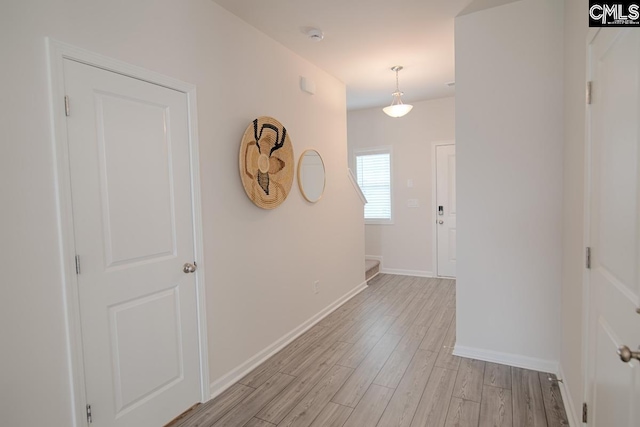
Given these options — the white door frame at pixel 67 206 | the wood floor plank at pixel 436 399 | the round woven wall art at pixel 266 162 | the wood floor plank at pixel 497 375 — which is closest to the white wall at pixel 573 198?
the wood floor plank at pixel 497 375

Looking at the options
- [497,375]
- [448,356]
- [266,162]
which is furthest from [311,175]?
[497,375]

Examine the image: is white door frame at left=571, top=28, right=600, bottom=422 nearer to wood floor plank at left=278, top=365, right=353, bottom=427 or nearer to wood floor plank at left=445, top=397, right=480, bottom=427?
wood floor plank at left=445, top=397, right=480, bottom=427

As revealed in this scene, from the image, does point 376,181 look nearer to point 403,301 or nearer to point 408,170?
point 408,170

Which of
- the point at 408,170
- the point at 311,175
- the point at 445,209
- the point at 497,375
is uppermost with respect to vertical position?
the point at 408,170

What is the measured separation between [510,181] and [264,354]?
2.45m

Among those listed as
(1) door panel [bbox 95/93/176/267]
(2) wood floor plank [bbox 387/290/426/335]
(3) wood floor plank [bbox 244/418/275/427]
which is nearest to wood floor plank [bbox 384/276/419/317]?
(2) wood floor plank [bbox 387/290/426/335]

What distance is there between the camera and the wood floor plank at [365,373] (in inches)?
90.9

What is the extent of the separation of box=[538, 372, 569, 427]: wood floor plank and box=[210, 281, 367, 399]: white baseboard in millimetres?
2025

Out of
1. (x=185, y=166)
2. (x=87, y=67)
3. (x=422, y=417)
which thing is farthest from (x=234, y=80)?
(x=422, y=417)

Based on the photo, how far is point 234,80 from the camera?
2.57m

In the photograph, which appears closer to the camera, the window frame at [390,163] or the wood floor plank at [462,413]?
the wood floor plank at [462,413]

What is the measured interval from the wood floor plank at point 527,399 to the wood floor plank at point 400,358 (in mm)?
756

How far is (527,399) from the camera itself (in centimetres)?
223

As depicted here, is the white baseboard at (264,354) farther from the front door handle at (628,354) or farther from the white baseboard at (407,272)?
the front door handle at (628,354)
